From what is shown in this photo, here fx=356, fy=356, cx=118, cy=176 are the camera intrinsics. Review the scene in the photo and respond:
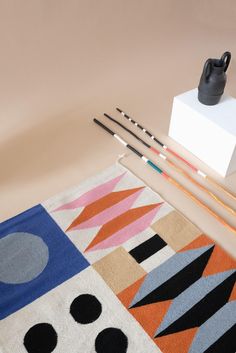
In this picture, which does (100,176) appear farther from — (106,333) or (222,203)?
(106,333)

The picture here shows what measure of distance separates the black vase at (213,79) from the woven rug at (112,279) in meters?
0.47

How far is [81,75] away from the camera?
2.09 m

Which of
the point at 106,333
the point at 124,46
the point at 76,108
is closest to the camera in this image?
the point at 106,333

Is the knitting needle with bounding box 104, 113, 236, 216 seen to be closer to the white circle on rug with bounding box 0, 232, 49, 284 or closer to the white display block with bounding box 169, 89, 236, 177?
the white display block with bounding box 169, 89, 236, 177

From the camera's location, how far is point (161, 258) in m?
1.25

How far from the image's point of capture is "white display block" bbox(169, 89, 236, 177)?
4.75 feet

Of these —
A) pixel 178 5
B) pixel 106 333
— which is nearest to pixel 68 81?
pixel 178 5

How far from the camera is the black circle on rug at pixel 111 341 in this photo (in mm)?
1023

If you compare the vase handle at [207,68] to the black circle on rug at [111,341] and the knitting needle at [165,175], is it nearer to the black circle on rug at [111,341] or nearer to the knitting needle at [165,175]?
the knitting needle at [165,175]

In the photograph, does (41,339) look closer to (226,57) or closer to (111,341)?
(111,341)

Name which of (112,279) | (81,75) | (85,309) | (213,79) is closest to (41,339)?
(85,309)

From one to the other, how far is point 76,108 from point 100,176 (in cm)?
57

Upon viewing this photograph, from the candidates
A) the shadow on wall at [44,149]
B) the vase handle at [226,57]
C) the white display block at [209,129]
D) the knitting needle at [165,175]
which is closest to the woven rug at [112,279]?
the knitting needle at [165,175]

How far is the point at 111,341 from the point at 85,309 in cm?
12
